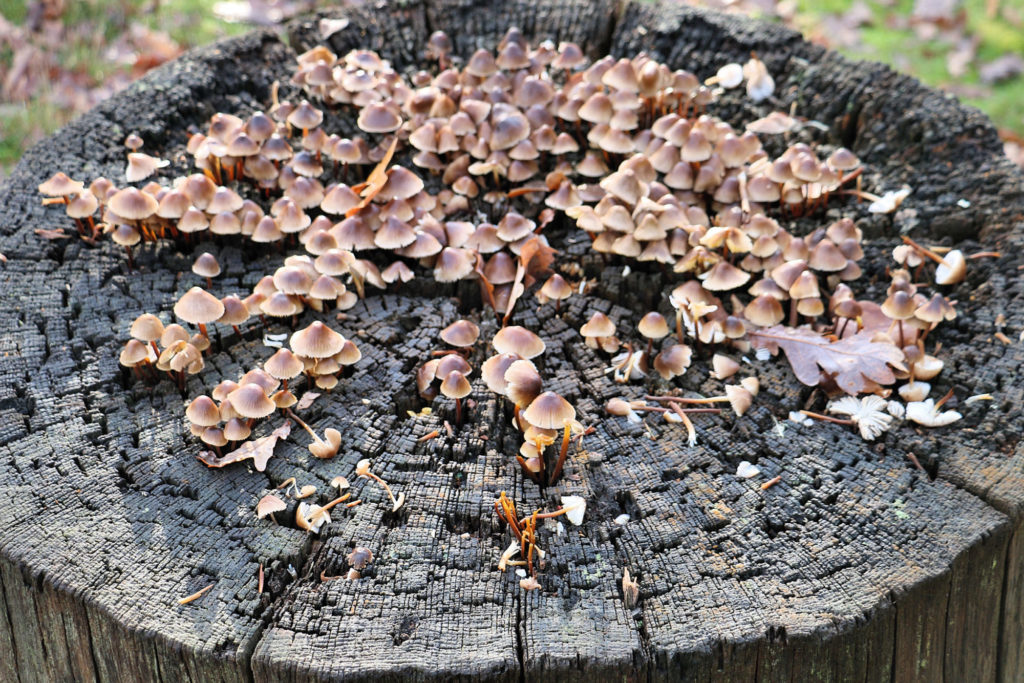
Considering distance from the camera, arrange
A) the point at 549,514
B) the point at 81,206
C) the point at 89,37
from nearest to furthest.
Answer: the point at 549,514 → the point at 81,206 → the point at 89,37

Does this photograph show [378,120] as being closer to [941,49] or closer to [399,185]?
[399,185]

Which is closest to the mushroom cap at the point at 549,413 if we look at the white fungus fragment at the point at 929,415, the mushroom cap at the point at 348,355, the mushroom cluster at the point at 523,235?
the mushroom cluster at the point at 523,235

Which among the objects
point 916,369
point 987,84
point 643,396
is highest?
point 916,369

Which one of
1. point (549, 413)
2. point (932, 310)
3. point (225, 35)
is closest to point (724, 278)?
point (932, 310)

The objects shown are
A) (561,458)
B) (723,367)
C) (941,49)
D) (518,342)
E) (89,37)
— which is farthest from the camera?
(941,49)

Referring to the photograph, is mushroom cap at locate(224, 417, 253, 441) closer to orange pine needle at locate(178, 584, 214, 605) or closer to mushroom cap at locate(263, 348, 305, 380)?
mushroom cap at locate(263, 348, 305, 380)

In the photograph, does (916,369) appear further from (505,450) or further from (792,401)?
(505,450)

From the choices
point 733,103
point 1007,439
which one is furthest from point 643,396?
point 733,103

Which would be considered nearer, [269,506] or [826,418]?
[269,506]
